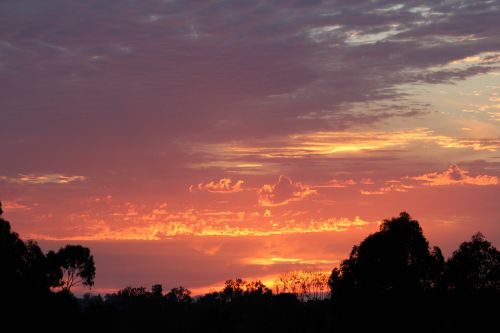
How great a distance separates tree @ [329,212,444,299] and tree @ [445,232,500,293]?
290 inches

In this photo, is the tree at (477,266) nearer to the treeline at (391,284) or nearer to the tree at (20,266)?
the treeline at (391,284)

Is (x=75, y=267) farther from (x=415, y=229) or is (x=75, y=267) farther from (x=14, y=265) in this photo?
(x=415, y=229)

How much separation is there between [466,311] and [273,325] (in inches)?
3559

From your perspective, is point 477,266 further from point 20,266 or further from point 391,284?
point 20,266

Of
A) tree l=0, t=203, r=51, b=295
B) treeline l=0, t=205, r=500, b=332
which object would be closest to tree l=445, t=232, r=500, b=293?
treeline l=0, t=205, r=500, b=332

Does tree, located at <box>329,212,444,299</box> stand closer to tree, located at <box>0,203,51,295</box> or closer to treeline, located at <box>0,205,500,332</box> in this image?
treeline, located at <box>0,205,500,332</box>

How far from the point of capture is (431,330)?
122m

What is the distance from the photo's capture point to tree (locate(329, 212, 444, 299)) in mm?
126125

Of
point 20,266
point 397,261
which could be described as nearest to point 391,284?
point 397,261

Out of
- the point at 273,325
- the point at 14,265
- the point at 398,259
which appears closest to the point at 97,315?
the point at 14,265

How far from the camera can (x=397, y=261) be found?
415 ft

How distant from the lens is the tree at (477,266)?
115 meters

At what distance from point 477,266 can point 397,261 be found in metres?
14.1

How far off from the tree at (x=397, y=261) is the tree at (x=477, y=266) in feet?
24.1
